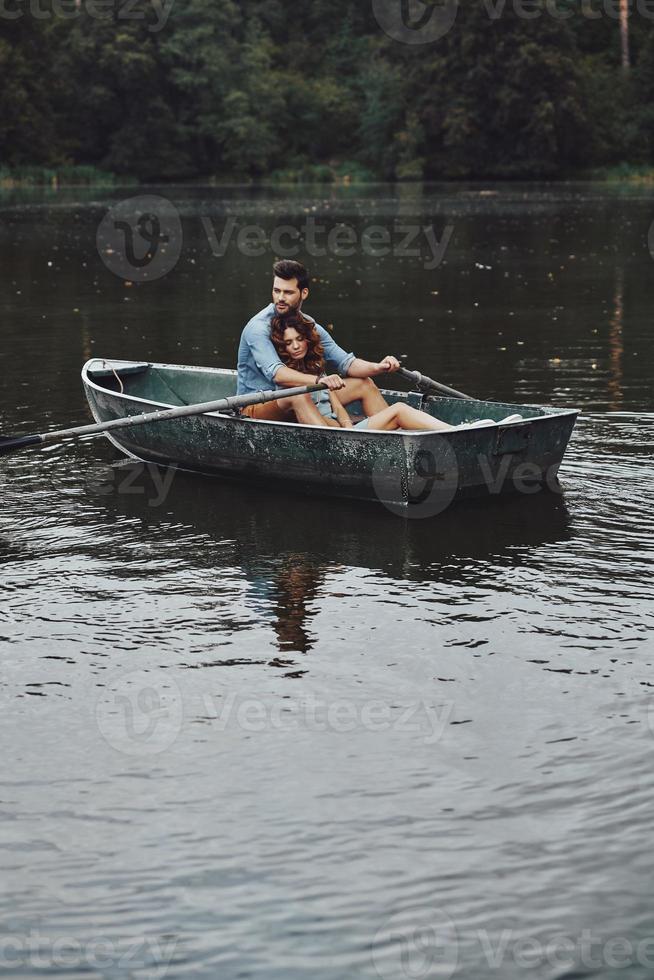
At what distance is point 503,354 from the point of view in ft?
54.2

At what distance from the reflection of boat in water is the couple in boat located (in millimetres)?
600

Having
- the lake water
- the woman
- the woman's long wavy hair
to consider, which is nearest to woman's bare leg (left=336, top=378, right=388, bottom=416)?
the woman

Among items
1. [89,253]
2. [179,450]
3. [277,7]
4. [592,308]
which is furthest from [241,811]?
[277,7]

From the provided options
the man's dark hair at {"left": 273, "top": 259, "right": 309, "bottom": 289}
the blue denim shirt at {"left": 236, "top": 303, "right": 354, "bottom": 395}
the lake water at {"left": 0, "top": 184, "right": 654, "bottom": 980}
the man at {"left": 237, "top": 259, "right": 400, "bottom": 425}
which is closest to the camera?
the lake water at {"left": 0, "top": 184, "right": 654, "bottom": 980}

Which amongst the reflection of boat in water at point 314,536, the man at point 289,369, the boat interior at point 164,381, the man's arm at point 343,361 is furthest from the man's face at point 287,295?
the boat interior at point 164,381

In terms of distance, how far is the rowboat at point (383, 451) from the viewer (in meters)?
9.19

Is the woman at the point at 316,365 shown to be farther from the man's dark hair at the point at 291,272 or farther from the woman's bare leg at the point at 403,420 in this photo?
the man's dark hair at the point at 291,272

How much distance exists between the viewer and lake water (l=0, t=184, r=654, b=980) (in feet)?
15.6

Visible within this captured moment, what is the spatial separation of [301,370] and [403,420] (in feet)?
2.78

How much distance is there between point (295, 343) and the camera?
9.93 meters

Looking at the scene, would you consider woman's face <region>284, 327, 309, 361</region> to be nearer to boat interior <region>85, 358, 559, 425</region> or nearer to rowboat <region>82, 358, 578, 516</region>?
rowboat <region>82, 358, 578, 516</region>

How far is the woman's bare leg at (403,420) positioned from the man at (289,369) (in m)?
0.28

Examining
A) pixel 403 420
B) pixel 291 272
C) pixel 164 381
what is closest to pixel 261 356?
pixel 291 272

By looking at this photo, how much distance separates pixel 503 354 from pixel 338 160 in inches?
2868
